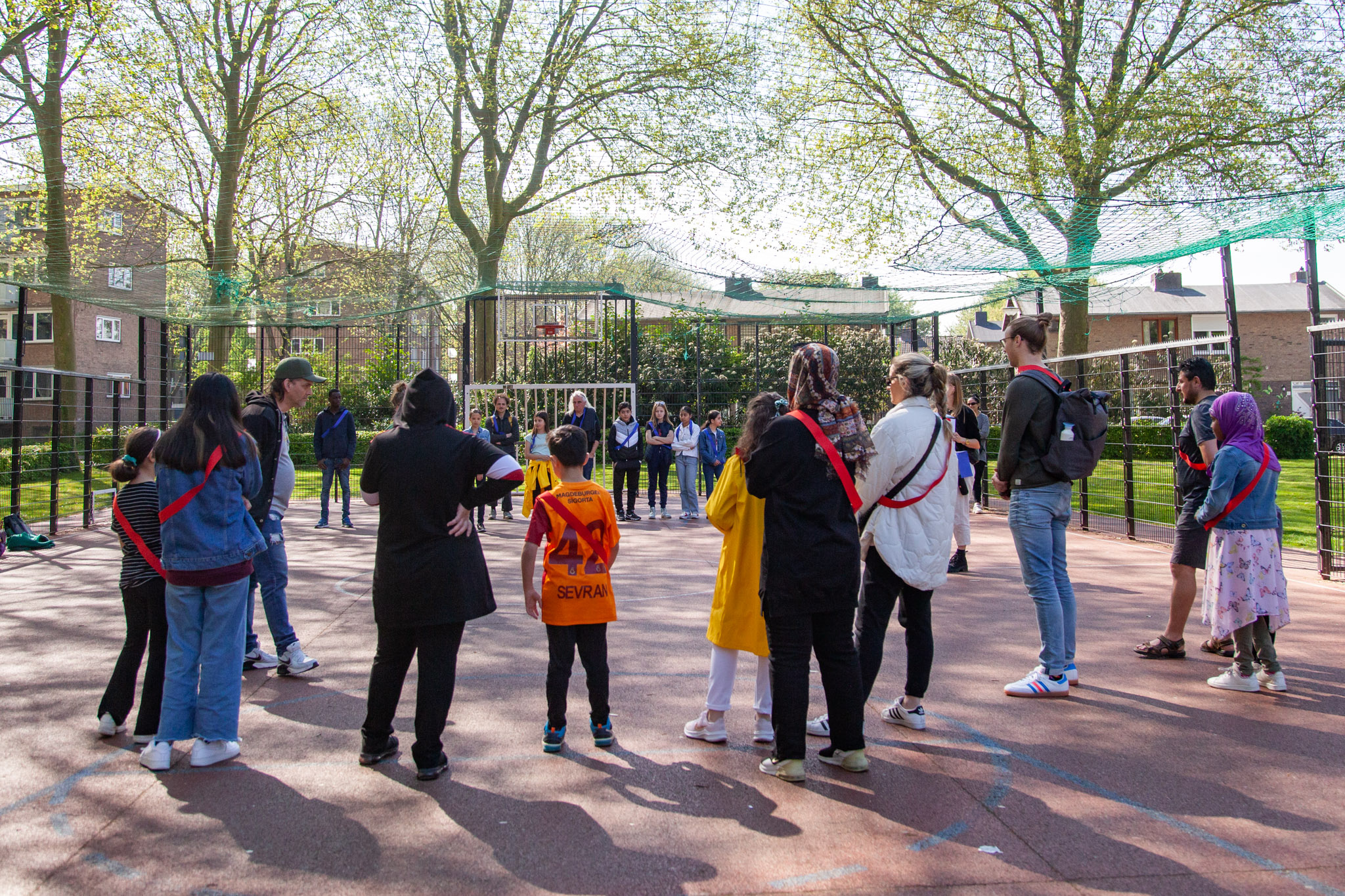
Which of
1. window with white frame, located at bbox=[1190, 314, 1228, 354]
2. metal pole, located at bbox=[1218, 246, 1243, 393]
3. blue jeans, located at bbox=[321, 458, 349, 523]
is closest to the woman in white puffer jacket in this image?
metal pole, located at bbox=[1218, 246, 1243, 393]

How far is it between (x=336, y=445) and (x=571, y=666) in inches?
397

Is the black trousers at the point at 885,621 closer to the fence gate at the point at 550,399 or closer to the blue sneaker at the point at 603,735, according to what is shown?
the blue sneaker at the point at 603,735

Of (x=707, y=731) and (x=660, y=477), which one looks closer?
(x=707, y=731)

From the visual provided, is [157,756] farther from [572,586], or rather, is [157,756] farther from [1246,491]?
[1246,491]

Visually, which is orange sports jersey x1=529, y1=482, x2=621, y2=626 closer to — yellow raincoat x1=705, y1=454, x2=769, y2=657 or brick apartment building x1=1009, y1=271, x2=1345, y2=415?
yellow raincoat x1=705, y1=454, x2=769, y2=657

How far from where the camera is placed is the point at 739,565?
4.00 metres

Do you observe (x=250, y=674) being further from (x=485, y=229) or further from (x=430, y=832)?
(x=485, y=229)

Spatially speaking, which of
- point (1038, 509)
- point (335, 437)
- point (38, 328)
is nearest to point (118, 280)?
point (335, 437)

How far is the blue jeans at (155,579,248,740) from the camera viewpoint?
12.7 ft

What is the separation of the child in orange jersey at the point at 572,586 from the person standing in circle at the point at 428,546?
32cm

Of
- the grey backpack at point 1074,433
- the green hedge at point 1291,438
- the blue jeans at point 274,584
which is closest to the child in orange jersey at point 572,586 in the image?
the blue jeans at point 274,584

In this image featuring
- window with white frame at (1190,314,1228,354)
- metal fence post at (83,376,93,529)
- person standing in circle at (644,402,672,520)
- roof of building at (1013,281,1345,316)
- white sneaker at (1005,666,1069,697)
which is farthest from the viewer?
roof of building at (1013,281,1345,316)

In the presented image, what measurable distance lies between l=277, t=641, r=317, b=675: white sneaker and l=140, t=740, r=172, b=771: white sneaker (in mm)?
1336

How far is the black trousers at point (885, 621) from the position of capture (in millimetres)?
4195
